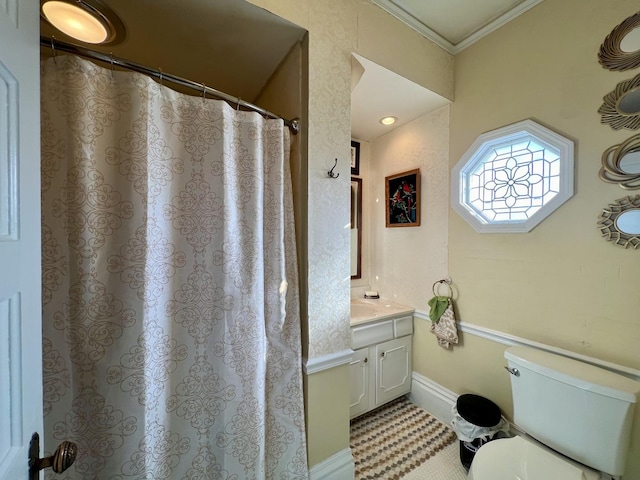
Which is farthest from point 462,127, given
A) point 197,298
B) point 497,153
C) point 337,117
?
point 197,298

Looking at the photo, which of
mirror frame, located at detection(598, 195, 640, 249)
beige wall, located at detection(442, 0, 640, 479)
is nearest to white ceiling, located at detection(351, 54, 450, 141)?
beige wall, located at detection(442, 0, 640, 479)

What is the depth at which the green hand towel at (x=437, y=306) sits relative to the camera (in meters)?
1.73

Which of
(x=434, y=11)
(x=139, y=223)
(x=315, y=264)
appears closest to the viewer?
(x=139, y=223)

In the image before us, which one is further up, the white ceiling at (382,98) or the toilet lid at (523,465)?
the white ceiling at (382,98)

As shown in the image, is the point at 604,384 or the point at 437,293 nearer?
the point at 604,384

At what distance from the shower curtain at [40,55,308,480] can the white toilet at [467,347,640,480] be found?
0.94 m

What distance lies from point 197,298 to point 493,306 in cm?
169

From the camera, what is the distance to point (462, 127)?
1689 millimetres

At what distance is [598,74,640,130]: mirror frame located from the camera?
3.48 feet

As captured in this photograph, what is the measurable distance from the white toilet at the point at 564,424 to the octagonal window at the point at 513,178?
29.1 inches

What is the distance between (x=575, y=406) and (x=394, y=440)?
3.40ft

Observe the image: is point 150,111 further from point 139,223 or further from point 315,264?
point 315,264

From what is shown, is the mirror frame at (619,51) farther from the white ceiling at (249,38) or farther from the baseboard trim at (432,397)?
the baseboard trim at (432,397)

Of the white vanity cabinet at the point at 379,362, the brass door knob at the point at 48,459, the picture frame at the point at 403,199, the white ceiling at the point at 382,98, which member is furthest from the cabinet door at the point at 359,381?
the white ceiling at the point at 382,98
